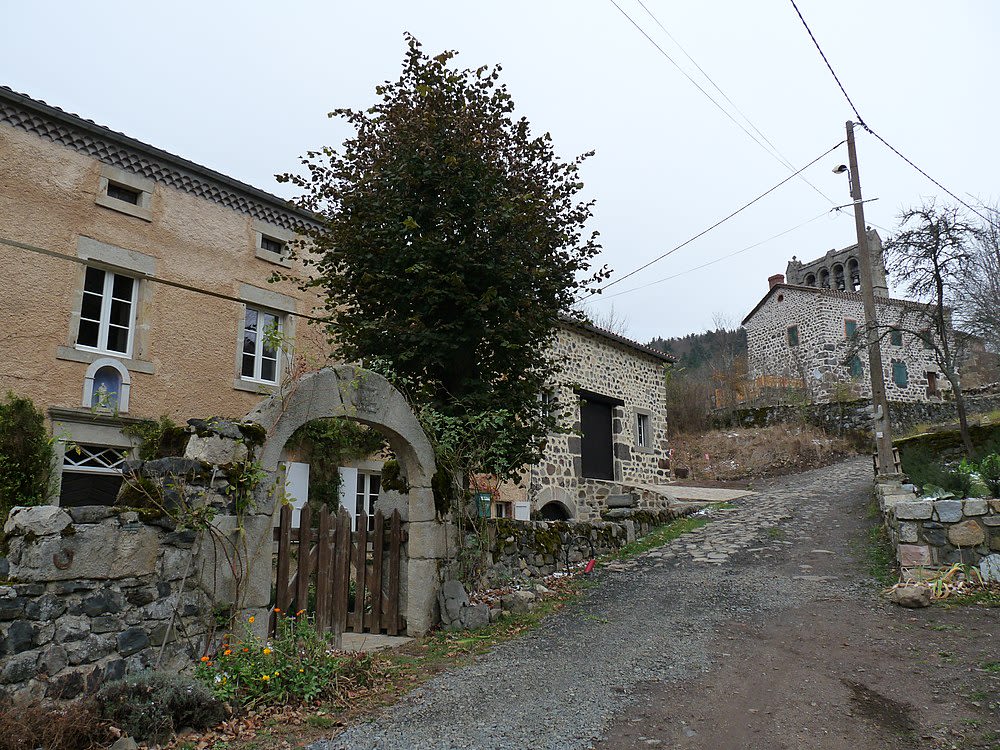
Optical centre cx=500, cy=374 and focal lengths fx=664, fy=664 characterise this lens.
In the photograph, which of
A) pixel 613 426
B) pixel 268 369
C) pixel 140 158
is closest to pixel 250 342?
pixel 268 369

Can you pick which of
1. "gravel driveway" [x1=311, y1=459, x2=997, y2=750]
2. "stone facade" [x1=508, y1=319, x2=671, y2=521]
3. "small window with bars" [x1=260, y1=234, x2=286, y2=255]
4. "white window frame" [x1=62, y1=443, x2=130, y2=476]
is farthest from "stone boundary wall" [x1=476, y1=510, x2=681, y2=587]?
"small window with bars" [x1=260, y1=234, x2=286, y2=255]

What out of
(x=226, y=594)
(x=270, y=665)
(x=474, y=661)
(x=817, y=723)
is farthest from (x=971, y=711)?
(x=226, y=594)

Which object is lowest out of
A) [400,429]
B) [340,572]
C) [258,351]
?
[340,572]

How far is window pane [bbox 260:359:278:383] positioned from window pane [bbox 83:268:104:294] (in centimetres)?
267

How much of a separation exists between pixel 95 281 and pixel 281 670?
7289mm

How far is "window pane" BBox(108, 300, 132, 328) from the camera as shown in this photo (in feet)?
31.7

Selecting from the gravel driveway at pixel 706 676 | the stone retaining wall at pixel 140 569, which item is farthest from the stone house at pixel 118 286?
the gravel driveway at pixel 706 676

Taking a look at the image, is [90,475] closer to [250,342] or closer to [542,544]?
[250,342]

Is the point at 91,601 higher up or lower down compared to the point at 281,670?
higher up

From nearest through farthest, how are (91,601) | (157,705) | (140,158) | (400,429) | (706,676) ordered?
(157,705)
(91,601)
(706,676)
(400,429)
(140,158)

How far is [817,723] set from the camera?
4105 millimetres

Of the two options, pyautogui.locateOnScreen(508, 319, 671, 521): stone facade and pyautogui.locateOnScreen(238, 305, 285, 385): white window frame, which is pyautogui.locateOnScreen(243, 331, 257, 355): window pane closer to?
pyautogui.locateOnScreen(238, 305, 285, 385): white window frame

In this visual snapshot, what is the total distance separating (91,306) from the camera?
9.42 metres

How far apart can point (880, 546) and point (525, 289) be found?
21.1 feet
